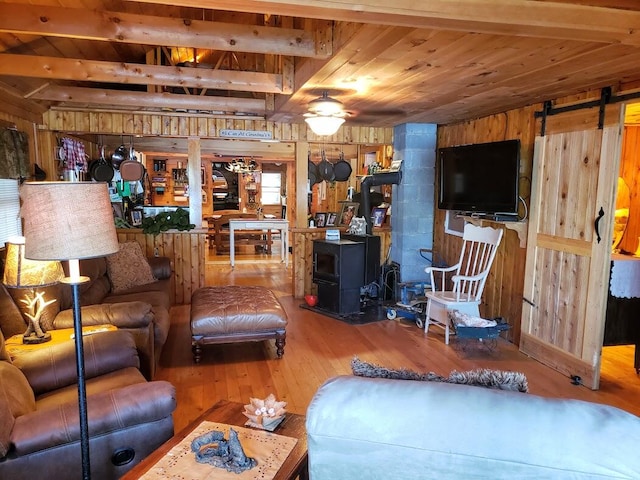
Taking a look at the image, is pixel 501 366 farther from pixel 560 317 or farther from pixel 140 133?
pixel 140 133

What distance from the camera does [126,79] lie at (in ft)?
12.4

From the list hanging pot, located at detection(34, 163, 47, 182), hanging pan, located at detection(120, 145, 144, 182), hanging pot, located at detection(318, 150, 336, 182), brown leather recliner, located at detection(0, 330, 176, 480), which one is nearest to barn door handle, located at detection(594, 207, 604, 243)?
brown leather recliner, located at detection(0, 330, 176, 480)

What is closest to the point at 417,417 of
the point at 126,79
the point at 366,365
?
the point at 366,365

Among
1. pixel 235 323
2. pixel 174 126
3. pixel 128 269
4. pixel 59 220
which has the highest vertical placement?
pixel 174 126

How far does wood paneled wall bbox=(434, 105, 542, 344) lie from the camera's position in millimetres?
4148

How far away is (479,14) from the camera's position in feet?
6.21

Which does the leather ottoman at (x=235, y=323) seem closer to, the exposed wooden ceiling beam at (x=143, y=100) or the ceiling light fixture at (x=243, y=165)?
the exposed wooden ceiling beam at (x=143, y=100)

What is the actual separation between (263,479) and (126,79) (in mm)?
3492

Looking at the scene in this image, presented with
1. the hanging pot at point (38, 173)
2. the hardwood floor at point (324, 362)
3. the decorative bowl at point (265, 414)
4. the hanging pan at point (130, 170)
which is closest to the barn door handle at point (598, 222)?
the hardwood floor at point (324, 362)

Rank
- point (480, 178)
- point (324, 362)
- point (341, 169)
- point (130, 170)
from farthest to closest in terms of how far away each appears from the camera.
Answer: point (341, 169) → point (130, 170) → point (480, 178) → point (324, 362)

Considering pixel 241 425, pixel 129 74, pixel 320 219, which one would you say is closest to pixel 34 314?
pixel 241 425

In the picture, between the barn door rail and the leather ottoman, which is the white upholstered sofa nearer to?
the leather ottoman

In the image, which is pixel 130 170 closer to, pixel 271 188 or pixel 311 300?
pixel 311 300

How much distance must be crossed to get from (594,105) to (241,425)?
132 inches
